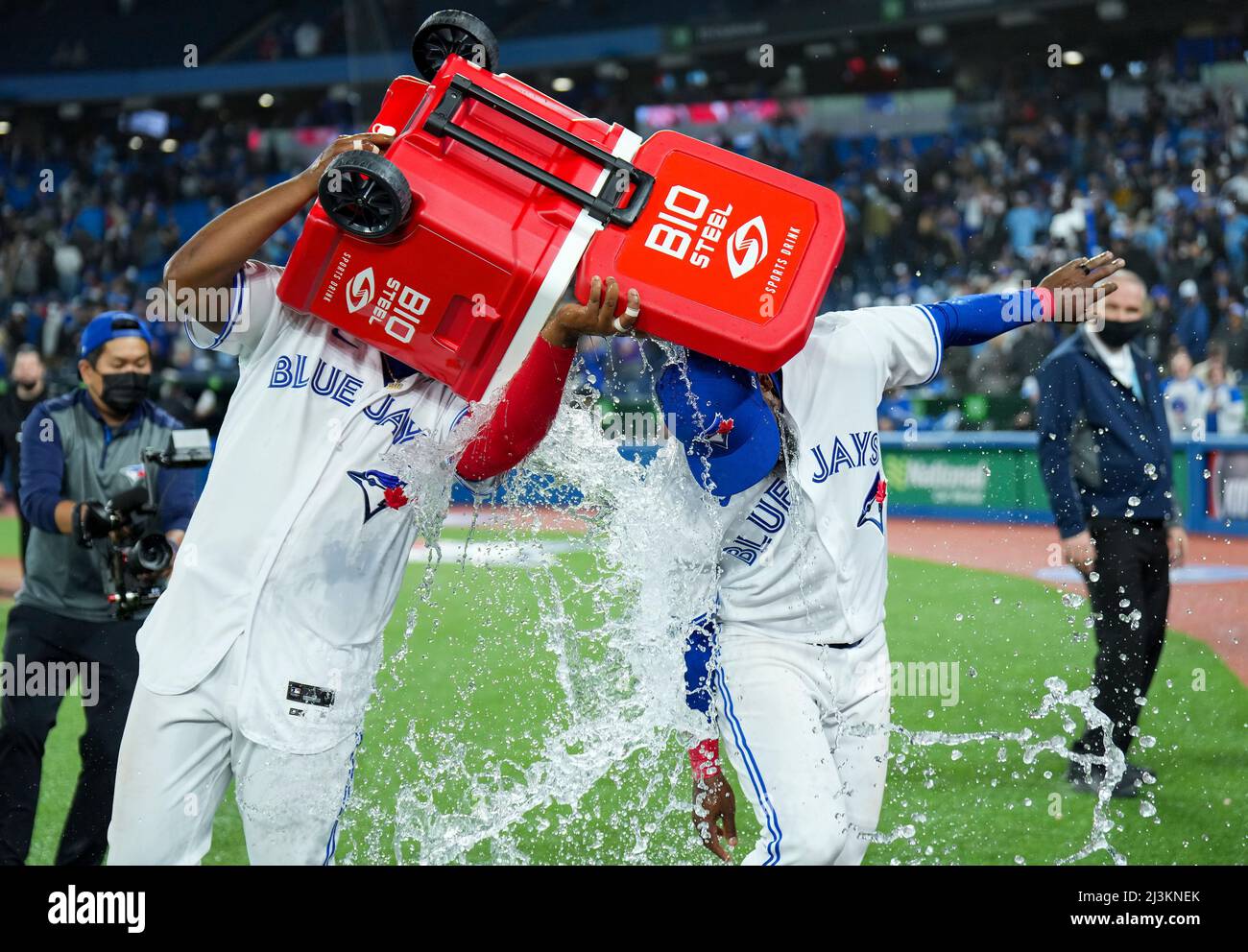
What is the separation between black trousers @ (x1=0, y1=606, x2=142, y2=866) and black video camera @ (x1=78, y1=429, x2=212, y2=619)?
1.10ft

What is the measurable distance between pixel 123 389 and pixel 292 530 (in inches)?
79.8

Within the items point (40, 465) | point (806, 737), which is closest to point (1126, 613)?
point (806, 737)

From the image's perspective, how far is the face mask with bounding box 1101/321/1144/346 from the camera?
5922 millimetres

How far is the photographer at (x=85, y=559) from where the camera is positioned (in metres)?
4.44

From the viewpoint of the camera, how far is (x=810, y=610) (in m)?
3.37

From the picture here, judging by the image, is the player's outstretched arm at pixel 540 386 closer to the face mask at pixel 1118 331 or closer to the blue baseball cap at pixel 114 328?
the blue baseball cap at pixel 114 328

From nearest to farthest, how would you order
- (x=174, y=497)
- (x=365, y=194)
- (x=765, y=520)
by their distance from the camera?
(x=365, y=194) < (x=765, y=520) < (x=174, y=497)

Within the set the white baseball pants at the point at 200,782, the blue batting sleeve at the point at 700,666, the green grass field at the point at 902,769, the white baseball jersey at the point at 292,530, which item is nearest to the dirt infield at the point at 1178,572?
the green grass field at the point at 902,769

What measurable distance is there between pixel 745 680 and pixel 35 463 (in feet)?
9.50

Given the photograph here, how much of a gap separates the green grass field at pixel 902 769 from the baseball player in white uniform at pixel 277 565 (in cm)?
93

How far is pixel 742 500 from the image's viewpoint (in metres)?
3.33

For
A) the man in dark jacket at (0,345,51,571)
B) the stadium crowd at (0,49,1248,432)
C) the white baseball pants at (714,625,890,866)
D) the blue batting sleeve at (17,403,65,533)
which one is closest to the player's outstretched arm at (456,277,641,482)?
the white baseball pants at (714,625,890,866)

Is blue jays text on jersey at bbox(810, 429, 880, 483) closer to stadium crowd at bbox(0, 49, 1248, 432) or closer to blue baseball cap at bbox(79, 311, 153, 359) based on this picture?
blue baseball cap at bbox(79, 311, 153, 359)

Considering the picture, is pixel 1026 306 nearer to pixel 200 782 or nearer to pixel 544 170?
pixel 544 170
